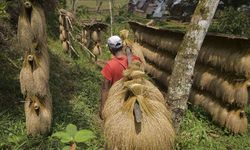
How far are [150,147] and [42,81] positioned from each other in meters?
3.49

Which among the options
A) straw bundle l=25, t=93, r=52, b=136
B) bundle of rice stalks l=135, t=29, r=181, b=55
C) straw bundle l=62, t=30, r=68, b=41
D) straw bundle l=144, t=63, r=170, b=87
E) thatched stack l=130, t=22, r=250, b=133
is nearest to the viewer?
straw bundle l=25, t=93, r=52, b=136

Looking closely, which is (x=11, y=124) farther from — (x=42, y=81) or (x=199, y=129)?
(x=199, y=129)

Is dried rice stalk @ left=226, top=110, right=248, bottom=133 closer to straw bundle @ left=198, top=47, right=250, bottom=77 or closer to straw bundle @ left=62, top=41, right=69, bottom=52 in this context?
straw bundle @ left=198, top=47, right=250, bottom=77

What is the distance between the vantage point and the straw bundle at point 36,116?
6516mm

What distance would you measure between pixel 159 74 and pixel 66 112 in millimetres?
4481

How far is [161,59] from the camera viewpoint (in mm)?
11609

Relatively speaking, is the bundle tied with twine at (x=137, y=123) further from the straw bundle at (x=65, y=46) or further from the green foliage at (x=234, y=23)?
the green foliage at (x=234, y=23)

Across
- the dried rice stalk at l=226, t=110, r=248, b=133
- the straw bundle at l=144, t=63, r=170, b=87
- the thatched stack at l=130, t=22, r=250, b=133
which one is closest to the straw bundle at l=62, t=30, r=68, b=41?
the straw bundle at l=144, t=63, r=170, b=87

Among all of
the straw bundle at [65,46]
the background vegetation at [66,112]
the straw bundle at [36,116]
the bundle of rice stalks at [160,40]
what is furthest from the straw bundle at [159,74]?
the straw bundle at [36,116]

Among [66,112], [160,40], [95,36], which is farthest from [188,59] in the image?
[95,36]

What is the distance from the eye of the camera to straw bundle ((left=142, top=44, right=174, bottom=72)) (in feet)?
36.0

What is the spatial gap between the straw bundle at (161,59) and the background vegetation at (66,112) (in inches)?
74.6

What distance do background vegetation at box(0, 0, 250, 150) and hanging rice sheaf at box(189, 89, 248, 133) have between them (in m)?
0.15

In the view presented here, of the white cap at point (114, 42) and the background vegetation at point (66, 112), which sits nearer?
the white cap at point (114, 42)
